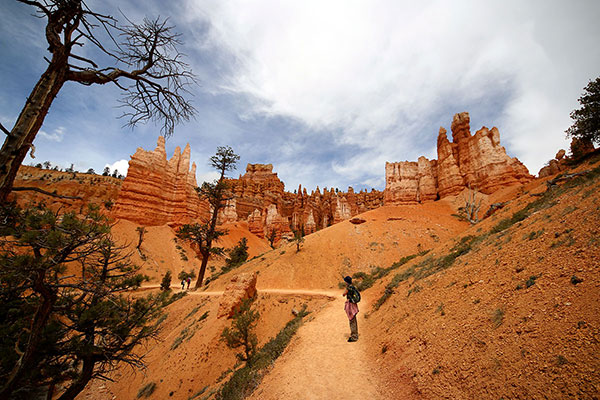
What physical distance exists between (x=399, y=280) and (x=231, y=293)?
9.25 metres

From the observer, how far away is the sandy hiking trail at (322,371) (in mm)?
5242

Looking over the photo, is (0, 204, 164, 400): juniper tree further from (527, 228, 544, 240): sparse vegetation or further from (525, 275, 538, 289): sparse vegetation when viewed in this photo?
(527, 228, 544, 240): sparse vegetation

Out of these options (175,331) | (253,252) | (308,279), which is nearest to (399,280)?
(308,279)

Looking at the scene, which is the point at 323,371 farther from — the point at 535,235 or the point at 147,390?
the point at 147,390

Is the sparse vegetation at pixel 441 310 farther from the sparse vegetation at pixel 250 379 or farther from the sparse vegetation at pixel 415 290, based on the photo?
the sparse vegetation at pixel 250 379

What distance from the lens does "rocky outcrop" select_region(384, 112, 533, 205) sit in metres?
35.7

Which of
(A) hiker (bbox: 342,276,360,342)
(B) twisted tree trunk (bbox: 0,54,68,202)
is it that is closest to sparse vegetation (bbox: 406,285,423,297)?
(A) hiker (bbox: 342,276,360,342)

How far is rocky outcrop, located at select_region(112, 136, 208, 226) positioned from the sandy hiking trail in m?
41.8

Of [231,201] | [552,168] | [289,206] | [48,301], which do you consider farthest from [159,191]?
[552,168]

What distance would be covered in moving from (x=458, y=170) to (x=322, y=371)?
44.4 m

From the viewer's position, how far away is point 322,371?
20.2ft

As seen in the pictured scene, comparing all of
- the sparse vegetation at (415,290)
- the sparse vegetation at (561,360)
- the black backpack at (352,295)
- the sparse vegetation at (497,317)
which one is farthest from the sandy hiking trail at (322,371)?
the sparse vegetation at (561,360)

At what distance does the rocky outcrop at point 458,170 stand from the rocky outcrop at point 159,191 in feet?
129

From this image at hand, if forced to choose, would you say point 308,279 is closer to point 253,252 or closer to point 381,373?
point 381,373
